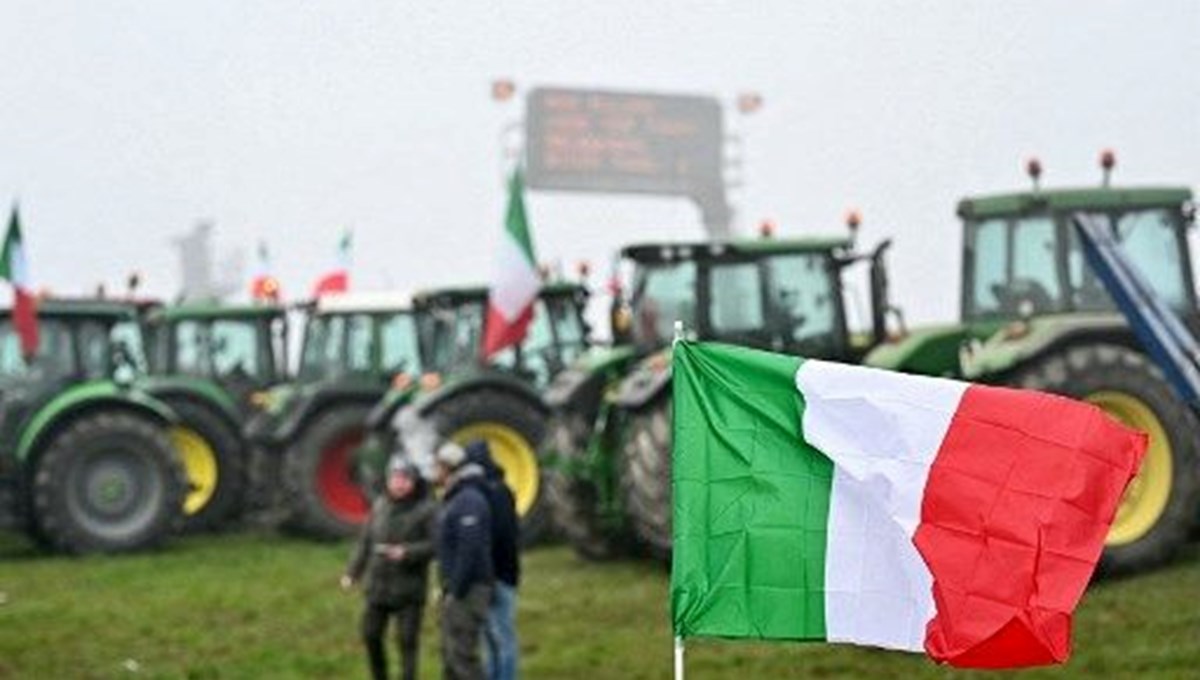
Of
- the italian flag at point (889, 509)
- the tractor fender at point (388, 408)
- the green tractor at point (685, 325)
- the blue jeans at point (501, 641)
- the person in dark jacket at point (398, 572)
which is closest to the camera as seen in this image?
the italian flag at point (889, 509)

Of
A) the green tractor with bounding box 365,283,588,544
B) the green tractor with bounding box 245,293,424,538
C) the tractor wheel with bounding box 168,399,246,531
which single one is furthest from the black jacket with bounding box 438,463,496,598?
the tractor wheel with bounding box 168,399,246,531

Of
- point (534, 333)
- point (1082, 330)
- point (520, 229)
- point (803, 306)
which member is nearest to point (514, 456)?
point (534, 333)

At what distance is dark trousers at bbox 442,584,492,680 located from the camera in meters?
9.07

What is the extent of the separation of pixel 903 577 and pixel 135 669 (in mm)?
6155

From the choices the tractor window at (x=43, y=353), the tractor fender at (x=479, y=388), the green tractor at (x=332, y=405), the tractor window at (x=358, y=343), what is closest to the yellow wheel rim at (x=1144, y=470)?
the tractor fender at (x=479, y=388)

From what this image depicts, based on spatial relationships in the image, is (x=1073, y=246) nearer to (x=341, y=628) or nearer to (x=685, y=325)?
(x=685, y=325)

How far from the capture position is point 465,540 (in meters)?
9.10

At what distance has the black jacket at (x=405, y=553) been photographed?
9727 mm

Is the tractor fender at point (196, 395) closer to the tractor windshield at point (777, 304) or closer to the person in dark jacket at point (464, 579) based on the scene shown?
the tractor windshield at point (777, 304)

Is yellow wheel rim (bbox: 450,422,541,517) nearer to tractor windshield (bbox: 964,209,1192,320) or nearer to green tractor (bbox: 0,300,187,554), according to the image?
green tractor (bbox: 0,300,187,554)

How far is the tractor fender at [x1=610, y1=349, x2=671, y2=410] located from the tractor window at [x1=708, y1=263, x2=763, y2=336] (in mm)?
422

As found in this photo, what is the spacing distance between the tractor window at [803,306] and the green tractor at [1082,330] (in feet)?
2.34

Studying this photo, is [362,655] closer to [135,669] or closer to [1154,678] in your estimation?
[135,669]

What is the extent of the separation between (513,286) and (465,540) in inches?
223
